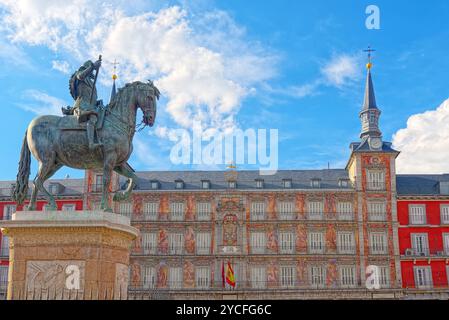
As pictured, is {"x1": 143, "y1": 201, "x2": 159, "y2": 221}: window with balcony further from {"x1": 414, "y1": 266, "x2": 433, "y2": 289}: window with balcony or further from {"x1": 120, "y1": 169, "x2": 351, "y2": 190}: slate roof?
{"x1": 414, "y1": 266, "x2": 433, "y2": 289}: window with balcony

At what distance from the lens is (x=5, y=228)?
969cm

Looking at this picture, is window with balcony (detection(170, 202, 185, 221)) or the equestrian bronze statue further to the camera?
window with balcony (detection(170, 202, 185, 221))

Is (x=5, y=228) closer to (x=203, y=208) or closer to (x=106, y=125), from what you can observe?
(x=106, y=125)

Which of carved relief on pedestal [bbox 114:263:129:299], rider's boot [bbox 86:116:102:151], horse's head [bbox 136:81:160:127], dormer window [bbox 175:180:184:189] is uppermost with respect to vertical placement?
dormer window [bbox 175:180:184:189]

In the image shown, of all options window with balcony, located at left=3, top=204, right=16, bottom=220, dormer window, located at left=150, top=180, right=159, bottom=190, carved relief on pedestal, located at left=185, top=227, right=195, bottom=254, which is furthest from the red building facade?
window with balcony, located at left=3, top=204, right=16, bottom=220

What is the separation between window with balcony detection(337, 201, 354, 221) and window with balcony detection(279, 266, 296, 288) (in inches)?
235

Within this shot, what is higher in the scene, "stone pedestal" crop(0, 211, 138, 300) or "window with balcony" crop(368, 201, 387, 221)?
"window with balcony" crop(368, 201, 387, 221)

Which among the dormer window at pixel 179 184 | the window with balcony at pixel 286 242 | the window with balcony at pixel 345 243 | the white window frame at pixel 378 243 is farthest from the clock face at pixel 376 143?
the dormer window at pixel 179 184

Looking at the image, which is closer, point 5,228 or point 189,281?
point 5,228

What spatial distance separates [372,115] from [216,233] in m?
18.3

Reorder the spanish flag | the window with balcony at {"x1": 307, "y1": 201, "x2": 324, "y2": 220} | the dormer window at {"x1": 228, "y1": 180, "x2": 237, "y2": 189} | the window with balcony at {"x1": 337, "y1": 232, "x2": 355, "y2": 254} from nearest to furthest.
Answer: the spanish flag, the window with balcony at {"x1": 337, "y1": 232, "x2": 355, "y2": 254}, the window with balcony at {"x1": 307, "y1": 201, "x2": 324, "y2": 220}, the dormer window at {"x1": 228, "y1": 180, "x2": 237, "y2": 189}

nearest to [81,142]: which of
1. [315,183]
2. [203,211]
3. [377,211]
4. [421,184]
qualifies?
[203,211]

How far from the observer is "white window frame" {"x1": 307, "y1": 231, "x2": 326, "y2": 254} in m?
48.1
